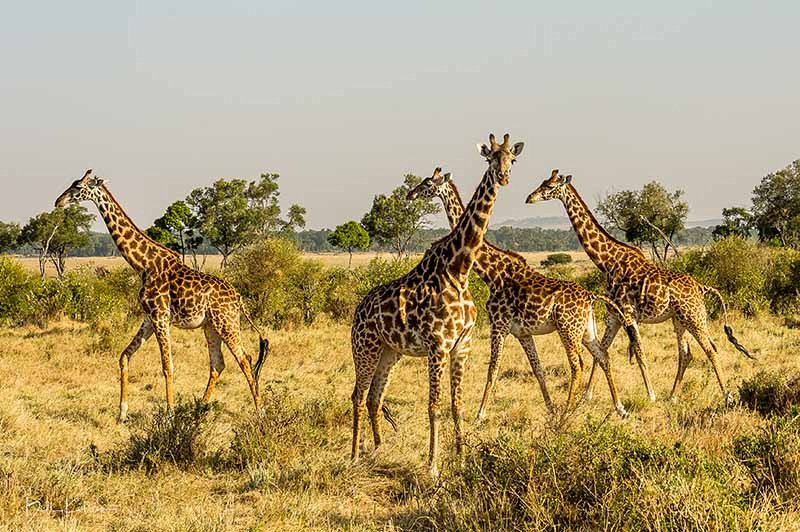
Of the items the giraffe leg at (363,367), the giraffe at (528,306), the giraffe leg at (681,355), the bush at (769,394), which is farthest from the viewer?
the giraffe leg at (681,355)

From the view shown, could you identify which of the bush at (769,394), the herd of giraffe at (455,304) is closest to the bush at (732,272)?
the herd of giraffe at (455,304)

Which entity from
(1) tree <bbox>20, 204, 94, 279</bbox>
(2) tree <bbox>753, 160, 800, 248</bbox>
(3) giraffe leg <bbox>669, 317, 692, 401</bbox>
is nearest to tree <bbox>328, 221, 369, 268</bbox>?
(1) tree <bbox>20, 204, 94, 279</bbox>

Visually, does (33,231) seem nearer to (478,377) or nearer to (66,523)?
(478,377)

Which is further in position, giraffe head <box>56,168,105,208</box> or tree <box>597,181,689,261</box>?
tree <box>597,181,689,261</box>

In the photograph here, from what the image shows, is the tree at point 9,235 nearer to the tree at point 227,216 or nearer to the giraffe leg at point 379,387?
the tree at point 227,216

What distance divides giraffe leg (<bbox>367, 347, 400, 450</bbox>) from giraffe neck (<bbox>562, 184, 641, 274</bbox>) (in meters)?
4.99

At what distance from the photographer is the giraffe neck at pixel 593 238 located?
1179cm

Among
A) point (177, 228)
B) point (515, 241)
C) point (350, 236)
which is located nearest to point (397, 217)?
point (350, 236)

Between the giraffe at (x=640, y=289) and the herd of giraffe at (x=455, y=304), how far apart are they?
0.7 inches

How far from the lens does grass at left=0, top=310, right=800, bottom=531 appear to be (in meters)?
5.33

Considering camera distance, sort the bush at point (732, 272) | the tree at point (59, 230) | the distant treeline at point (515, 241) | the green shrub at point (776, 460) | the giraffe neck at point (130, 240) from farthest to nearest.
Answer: the distant treeline at point (515, 241) < the tree at point (59, 230) < the bush at point (732, 272) < the giraffe neck at point (130, 240) < the green shrub at point (776, 460)

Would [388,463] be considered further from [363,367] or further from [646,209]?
[646,209]

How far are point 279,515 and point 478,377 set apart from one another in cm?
732

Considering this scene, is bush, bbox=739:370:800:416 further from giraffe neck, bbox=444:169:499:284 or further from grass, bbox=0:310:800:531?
giraffe neck, bbox=444:169:499:284
